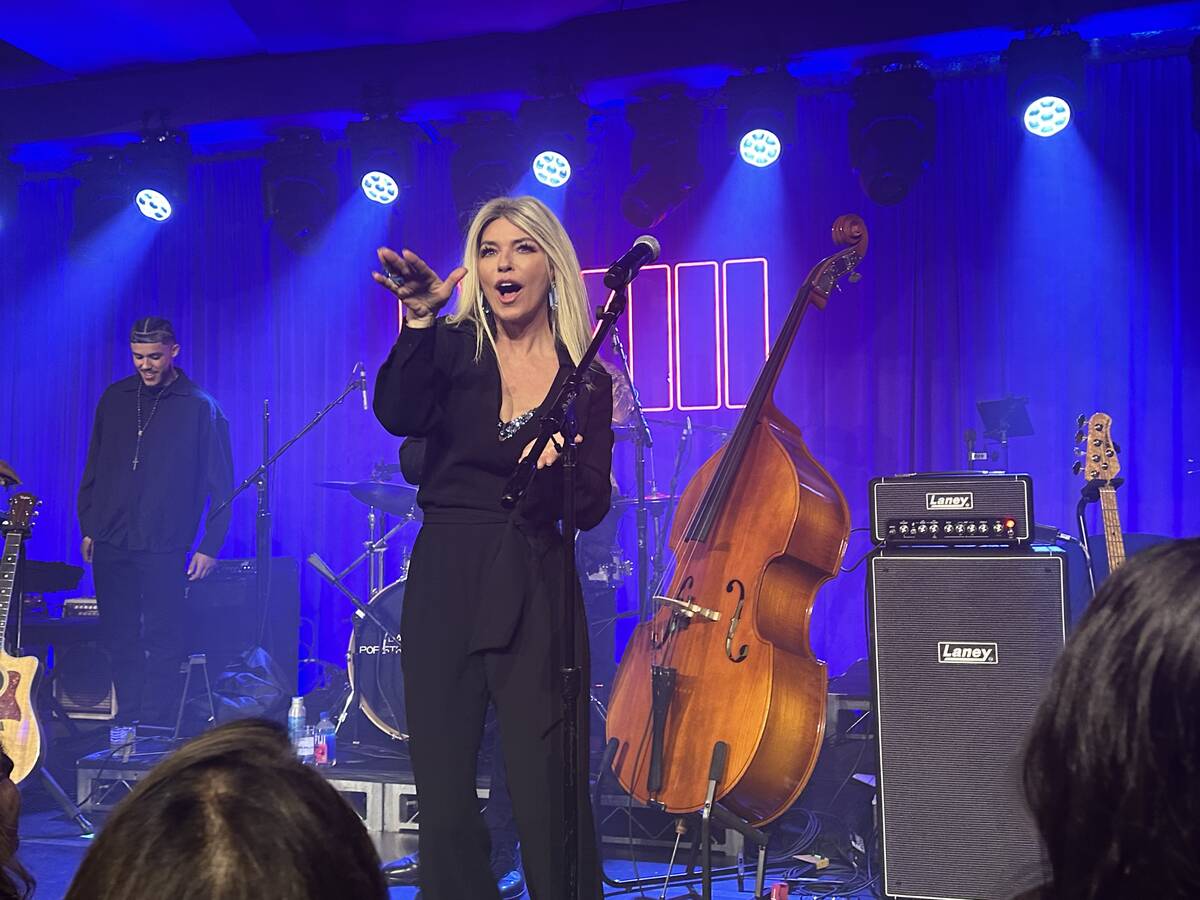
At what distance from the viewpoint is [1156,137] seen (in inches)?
260

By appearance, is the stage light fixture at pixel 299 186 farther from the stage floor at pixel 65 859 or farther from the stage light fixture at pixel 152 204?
the stage floor at pixel 65 859

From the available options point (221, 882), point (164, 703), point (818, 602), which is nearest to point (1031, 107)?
point (818, 602)

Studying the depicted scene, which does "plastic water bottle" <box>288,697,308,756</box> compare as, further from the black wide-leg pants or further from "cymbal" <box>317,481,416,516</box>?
the black wide-leg pants

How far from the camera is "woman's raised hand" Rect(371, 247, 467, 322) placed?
2.29 meters

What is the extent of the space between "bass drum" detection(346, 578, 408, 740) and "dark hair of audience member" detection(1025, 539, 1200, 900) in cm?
484

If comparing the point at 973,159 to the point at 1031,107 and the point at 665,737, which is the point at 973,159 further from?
the point at 665,737

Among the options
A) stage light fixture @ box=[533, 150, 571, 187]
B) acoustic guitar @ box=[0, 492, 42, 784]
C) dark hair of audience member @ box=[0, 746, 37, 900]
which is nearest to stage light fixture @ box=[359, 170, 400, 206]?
stage light fixture @ box=[533, 150, 571, 187]

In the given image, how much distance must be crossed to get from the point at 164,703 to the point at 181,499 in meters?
1.11

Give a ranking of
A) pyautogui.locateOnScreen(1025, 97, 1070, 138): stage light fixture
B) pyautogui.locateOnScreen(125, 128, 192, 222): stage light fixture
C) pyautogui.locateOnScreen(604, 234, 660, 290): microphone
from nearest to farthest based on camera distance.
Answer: pyautogui.locateOnScreen(604, 234, 660, 290): microphone < pyautogui.locateOnScreen(1025, 97, 1070, 138): stage light fixture < pyautogui.locateOnScreen(125, 128, 192, 222): stage light fixture

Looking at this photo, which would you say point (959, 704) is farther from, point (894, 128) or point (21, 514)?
point (21, 514)

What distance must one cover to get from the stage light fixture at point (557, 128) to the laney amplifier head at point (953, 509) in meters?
3.28

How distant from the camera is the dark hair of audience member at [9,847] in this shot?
40.4 inches

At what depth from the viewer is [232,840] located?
0.79 meters

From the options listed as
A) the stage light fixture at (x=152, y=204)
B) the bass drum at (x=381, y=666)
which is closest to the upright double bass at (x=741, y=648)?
the bass drum at (x=381, y=666)
